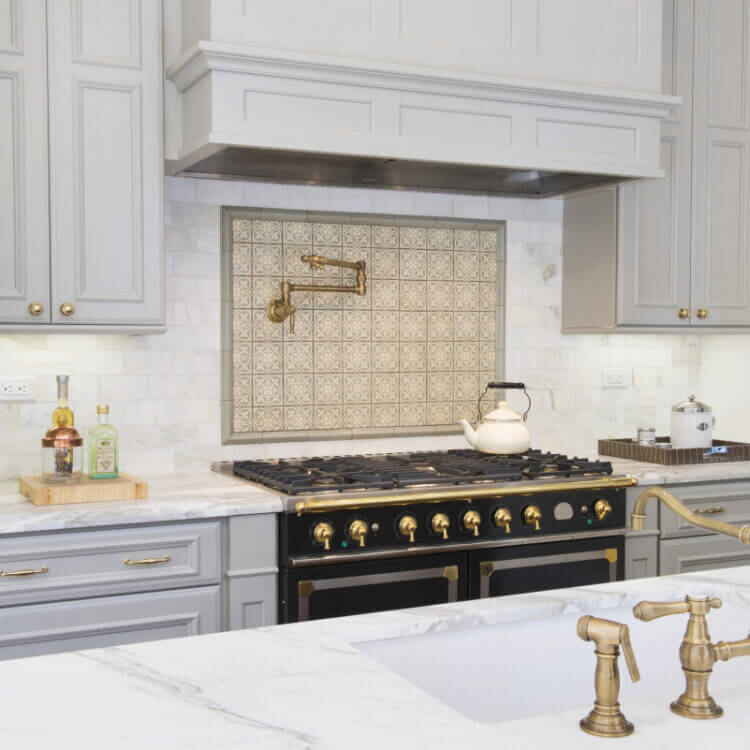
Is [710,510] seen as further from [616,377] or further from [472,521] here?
[472,521]

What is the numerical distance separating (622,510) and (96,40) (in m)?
2.34

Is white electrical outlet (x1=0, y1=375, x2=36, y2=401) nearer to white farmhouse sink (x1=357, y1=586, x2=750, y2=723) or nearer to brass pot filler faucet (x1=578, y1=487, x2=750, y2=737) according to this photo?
white farmhouse sink (x1=357, y1=586, x2=750, y2=723)

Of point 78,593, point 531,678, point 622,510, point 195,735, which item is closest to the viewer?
point 195,735

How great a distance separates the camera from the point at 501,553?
3.24 meters

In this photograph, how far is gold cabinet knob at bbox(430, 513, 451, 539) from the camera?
122 inches

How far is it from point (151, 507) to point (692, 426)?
2240 millimetres

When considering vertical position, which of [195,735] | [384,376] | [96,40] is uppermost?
[96,40]

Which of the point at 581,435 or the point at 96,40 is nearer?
the point at 96,40

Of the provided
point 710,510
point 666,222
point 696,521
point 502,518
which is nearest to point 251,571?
point 502,518

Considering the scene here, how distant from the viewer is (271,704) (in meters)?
1.22

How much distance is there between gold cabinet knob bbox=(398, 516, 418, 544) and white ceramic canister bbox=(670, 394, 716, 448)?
1.44 metres

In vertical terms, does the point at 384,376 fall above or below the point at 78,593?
above

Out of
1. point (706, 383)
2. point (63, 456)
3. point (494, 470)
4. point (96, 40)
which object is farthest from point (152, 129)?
point (706, 383)

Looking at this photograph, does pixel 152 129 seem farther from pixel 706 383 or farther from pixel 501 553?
pixel 706 383
